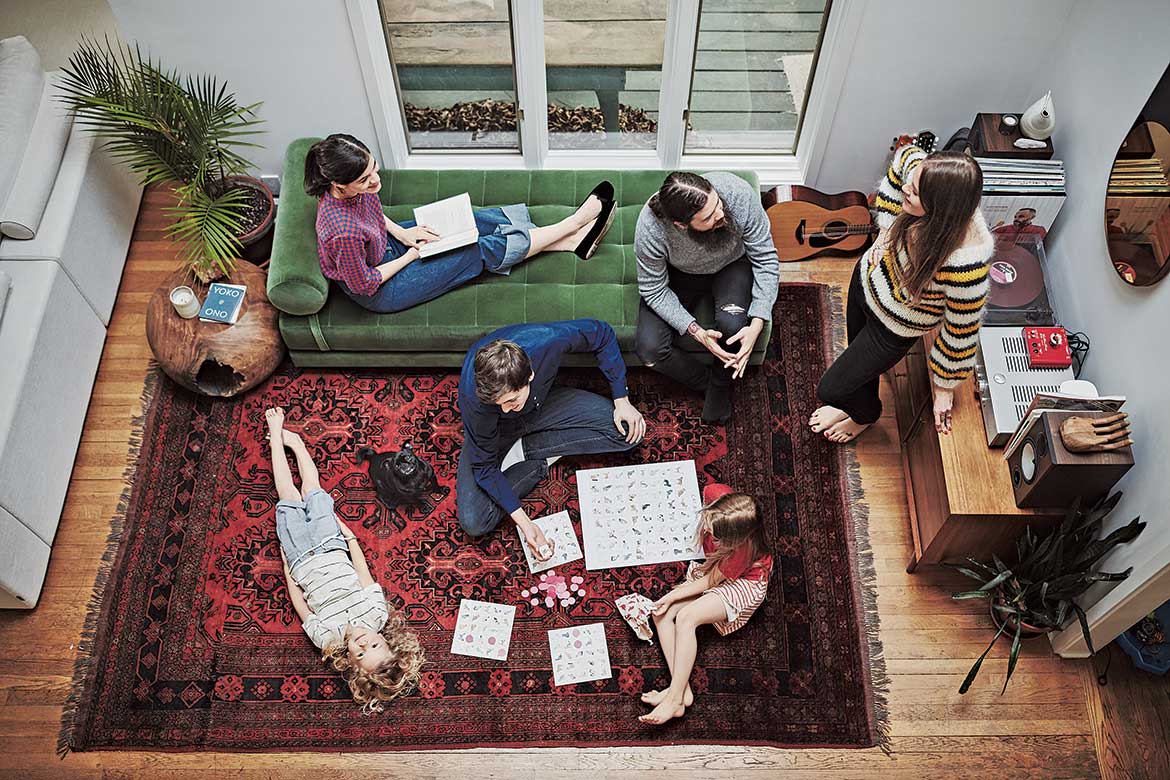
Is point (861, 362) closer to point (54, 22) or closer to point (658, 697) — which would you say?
point (658, 697)

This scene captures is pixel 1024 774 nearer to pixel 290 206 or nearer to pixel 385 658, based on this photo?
pixel 385 658

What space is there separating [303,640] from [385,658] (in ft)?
1.31

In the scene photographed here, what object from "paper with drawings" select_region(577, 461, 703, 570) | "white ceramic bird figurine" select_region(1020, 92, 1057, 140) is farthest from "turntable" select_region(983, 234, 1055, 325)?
"paper with drawings" select_region(577, 461, 703, 570)

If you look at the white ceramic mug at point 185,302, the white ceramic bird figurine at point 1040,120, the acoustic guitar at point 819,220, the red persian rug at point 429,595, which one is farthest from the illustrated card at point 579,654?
the white ceramic bird figurine at point 1040,120

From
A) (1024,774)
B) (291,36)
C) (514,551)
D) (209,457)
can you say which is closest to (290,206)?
(291,36)

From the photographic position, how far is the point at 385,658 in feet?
10.4

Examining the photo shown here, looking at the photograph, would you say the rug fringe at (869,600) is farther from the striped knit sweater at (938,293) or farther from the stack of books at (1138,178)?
the stack of books at (1138,178)

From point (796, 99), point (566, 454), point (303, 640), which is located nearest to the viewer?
point (303, 640)

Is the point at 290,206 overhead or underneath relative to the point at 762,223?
underneath

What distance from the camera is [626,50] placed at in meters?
3.82

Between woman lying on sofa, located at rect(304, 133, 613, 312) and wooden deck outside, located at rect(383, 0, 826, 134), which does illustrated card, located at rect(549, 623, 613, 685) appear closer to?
woman lying on sofa, located at rect(304, 133, 613, 312)

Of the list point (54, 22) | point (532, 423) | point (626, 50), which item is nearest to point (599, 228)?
point (626, 50)

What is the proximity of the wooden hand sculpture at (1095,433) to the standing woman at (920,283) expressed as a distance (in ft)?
1.27

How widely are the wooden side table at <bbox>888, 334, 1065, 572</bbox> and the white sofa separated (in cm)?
339
